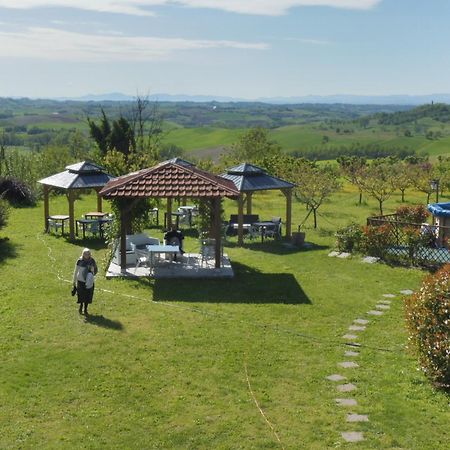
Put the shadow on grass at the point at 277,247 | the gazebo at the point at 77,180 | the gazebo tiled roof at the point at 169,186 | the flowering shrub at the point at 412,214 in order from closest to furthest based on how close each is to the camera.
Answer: the gazebo tiled roof at the point at 169,186
the shadow on grass at the point at 277,247
the flowering shrub at the point at 412,214
the gazebo at the point at 77,180

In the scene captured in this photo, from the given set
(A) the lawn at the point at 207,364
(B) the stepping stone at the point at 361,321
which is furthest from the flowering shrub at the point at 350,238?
(B) the stepping stone at the point at 361,321

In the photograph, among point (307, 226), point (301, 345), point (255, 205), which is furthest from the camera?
point (255, 205)

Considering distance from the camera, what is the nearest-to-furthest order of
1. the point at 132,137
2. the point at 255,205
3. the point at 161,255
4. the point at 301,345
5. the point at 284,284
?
the point at 301,345, the point at 284,284, the point at 161,255, the point at 255,205, the point at 132,137

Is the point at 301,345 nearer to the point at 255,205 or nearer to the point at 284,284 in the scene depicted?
the point at 284,284

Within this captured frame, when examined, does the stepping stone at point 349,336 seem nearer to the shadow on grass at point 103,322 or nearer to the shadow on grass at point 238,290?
the shadow on grass at point 238,290

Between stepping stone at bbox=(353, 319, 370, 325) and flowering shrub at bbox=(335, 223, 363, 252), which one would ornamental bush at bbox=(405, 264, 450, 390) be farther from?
flowering shrub at bbox=(335, 223, 363, 252)

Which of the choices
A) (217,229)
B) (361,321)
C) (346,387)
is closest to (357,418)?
(346,387)

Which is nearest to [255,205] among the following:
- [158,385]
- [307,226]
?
[307,226]
